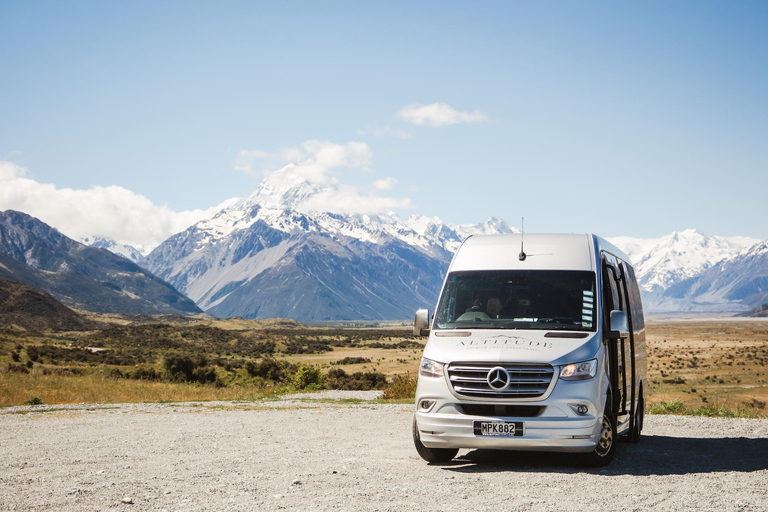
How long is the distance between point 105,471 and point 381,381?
121 ft

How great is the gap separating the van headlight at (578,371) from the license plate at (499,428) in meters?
0.86

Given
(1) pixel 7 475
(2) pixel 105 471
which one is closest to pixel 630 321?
(2) pixel 105 471

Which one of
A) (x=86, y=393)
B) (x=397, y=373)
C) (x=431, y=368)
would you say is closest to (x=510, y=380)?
(x=431, y=368)

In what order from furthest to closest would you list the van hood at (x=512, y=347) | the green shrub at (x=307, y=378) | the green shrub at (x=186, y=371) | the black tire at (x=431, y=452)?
the green shrub at (x=186, y=371), the green shrub at (x=307, y=378), the black tire at (x=431, y=452), the van hood at (x=512, y=347)

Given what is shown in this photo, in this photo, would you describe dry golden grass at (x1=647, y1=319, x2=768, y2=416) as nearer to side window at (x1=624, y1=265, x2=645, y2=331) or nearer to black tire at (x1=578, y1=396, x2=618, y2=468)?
side window at (x1=624, y1=265, x2=645, y2=331)

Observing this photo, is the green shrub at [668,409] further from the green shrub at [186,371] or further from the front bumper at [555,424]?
the green shrub at [186,371]

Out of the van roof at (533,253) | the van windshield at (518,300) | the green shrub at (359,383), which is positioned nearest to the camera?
the van windshield at (518,300)

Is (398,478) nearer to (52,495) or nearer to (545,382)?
(545,382)

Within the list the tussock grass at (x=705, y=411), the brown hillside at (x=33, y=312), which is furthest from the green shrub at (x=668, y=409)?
the brown hillside at (x=33, y=312)

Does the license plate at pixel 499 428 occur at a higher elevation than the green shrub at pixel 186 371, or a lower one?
higher

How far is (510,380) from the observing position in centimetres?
966

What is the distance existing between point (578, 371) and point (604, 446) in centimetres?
141

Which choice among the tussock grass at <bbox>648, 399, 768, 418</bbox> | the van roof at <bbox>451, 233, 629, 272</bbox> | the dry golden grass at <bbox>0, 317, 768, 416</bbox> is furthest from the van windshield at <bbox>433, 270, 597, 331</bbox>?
the dry golden grass at <bbox>0, 317, 768, 416</bbox>

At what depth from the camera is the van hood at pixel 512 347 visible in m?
9.71
